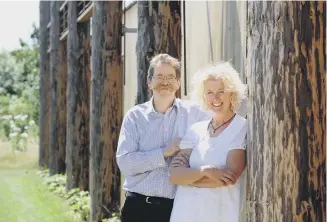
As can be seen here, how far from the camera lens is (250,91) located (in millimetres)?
3152

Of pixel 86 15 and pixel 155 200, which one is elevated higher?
pixel 86 15

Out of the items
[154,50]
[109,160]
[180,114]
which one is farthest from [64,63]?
[180,114]

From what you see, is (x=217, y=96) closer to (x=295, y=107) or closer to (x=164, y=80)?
(x=295, y=107)

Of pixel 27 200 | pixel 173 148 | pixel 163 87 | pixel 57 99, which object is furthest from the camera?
pixel 57 99

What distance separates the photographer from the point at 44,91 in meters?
16.1

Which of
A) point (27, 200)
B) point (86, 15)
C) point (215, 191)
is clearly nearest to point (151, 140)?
point (215, 191)

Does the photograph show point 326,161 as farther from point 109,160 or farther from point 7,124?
point 7,124

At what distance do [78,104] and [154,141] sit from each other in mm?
6835

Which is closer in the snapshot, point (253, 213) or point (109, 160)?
point (253, 213)

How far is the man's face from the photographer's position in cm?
373

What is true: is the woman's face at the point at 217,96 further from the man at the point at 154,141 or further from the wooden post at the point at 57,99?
the wooden post at the point at 57,99

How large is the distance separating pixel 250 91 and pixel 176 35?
8.15 ft

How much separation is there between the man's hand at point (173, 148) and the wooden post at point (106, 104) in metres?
4.31

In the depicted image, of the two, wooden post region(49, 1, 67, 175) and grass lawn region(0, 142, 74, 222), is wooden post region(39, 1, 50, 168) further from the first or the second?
wooden post region(49, 1, 67, 175)
